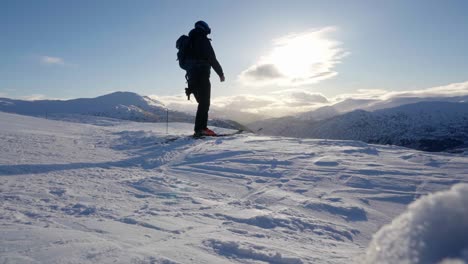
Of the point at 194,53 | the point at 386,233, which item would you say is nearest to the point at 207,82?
the point at 194,53

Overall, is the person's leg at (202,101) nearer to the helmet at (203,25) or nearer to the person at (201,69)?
the person at (201,69)

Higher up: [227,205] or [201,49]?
[201,49]

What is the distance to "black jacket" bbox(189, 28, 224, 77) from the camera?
32.2 feet

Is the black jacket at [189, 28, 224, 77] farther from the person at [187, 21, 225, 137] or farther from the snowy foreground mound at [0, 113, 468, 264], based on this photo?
the snowy foreground mound at [0, 113, 468, 264]

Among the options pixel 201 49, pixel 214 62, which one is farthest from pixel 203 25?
pixel 214 62

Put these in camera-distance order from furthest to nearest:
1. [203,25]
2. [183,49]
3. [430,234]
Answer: [183,49] → [203,25] → [430,234]

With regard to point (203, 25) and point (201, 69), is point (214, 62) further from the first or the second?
point (203, 25)

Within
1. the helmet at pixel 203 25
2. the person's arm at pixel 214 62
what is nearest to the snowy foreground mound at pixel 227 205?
the person's arm at pixel 214 62

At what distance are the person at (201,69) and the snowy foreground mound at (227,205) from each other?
11.9 feet

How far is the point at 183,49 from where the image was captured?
996 cm

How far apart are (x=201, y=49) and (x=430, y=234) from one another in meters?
9.45

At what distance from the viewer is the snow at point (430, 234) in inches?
32.8

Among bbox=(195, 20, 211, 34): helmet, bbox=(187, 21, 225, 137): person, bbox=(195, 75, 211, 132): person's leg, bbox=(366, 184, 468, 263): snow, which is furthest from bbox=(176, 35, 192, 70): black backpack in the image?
→ bbox=(366, 184, 468, 263): snow

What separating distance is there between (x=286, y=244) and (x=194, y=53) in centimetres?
815
